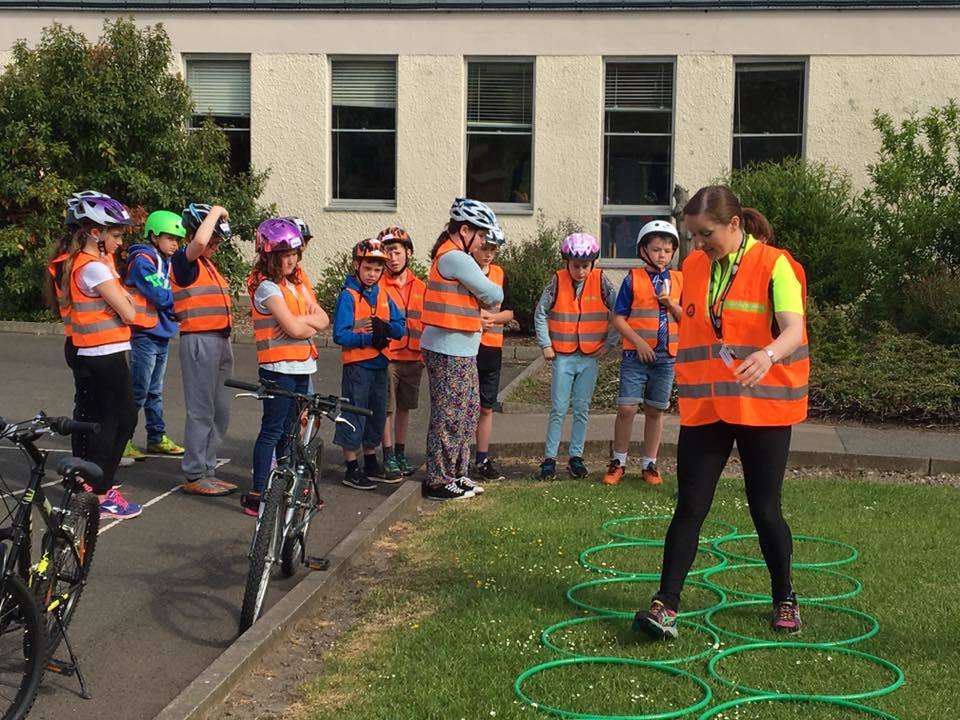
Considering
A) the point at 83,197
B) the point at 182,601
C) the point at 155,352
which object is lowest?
the point at 182,601

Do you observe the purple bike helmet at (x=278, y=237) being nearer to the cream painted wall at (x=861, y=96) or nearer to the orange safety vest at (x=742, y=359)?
the orange safety vest at (x=742, y=359)

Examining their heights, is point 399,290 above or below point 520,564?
above

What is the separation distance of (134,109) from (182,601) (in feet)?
45.3

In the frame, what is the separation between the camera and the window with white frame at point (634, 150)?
22.1m

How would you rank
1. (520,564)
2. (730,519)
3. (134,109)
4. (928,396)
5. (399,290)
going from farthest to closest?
(134,109), (928,396), (399,290), (730,519), (520,564)

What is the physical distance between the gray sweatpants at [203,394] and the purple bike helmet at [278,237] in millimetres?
1203

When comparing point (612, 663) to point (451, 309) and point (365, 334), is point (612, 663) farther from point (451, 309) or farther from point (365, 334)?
point (365, 334)

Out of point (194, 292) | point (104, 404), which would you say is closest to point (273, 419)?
point (104, 404)

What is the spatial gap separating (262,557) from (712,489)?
217 cm

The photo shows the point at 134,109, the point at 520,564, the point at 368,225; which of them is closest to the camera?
the point at 520,564

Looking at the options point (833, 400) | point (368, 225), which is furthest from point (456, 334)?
point (368, 225)

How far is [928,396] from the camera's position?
1214cm

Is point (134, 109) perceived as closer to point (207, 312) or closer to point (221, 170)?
point (221, 170)

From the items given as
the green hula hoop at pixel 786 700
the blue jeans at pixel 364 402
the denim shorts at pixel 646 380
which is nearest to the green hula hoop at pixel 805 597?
the green hula hoop at pixel 786 700
